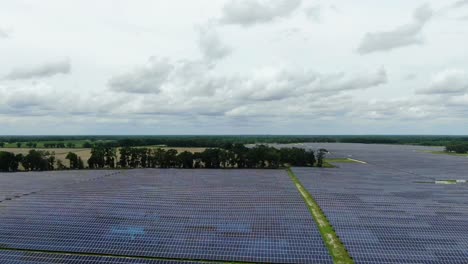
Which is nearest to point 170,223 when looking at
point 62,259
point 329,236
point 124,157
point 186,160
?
point 62,259

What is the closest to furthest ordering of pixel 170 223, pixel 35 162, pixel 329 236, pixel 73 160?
pixel 329 236
pixel 170 223
pixel 35 162
pixel 73 160

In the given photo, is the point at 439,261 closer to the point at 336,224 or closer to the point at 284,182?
the point at 336,224

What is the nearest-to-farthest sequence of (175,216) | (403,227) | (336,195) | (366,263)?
(366,263)
(403,227)
(175,216)
(336,195)

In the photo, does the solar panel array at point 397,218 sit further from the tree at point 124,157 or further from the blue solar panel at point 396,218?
the tree at point 124,157

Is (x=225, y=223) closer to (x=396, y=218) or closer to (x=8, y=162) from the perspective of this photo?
(x=396, y=218)

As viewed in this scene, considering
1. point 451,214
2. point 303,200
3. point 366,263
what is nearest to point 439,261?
point 366,263

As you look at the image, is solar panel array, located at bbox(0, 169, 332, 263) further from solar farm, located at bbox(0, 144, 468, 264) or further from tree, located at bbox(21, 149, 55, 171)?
tree, located at bbox(21, 149, 55, 171)
